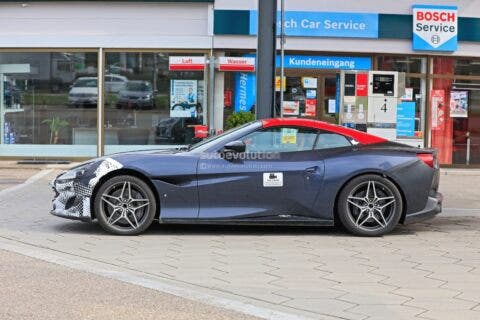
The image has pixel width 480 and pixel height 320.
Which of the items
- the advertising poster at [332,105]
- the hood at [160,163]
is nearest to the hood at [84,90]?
the advertising poster at [332,105]

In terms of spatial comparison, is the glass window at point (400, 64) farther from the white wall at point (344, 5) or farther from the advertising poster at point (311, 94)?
the advertising poster at point (311, 94)

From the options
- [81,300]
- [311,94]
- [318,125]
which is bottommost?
[81,300]

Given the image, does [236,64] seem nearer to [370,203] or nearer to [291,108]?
[291,108]

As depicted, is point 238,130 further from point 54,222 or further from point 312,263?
point 54,222

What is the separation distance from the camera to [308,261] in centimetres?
663

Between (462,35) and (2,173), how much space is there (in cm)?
1127

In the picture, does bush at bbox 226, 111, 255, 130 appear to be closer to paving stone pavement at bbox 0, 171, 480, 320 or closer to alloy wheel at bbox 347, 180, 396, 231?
paving stone pavement at bbox 0, 171, 480, 320

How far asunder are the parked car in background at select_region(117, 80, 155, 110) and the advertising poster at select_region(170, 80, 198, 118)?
1.73 feet

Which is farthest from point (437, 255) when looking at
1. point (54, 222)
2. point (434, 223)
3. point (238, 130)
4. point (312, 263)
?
point (54, 222)

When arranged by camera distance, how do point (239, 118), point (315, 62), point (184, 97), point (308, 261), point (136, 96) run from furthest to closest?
1. point (136, 96)
2. point (184, 97)
3. point (315, 62)
4. point (239, 118)
5. point (308, 261)

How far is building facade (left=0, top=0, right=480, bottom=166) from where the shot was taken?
15844 millimetres

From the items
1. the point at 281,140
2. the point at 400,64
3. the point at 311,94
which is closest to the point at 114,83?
the point at 311,94

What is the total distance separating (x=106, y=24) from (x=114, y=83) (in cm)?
145

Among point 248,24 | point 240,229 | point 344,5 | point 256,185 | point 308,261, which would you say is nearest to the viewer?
point 308,261
